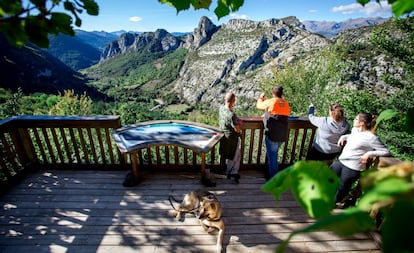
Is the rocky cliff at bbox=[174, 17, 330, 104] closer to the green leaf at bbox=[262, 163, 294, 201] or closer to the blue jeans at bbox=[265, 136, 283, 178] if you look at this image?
the blue jeans at bbox=[265, 136, 283, 178]

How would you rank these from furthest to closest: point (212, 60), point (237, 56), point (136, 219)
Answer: point (212, 60), point (237, 56), point (136, 219)

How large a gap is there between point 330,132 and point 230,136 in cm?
126

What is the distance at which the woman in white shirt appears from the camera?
2.49 metres

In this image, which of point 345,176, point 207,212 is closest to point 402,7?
point 207,212

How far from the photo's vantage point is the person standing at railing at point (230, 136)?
324 cm

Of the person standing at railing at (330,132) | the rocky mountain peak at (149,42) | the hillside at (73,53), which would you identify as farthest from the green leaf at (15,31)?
the hillside at (73,53)

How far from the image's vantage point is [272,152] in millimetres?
3428

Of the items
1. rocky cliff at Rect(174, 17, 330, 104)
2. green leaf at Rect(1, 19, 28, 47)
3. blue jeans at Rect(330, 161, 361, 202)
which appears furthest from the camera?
rocky cliff at Rect(174, 17, 330, 104)

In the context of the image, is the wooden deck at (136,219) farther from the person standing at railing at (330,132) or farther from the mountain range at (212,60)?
the mountain range at (212,60)

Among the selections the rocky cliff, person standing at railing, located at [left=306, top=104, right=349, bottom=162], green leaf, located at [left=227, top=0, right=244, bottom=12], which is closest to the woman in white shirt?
person standing at railing, located at [left=306, top=104, right=349, bottom=162]

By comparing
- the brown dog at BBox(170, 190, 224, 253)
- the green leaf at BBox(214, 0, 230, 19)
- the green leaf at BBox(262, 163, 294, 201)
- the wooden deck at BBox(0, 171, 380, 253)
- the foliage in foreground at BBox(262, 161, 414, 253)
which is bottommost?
the wooden deck at BBox(0, 171, 380, 253)

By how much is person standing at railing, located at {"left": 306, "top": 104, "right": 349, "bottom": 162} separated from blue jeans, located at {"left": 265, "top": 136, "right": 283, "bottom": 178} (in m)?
0.47

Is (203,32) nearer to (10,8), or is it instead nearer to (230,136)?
(230,136)

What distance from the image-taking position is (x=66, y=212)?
2.94 metres
